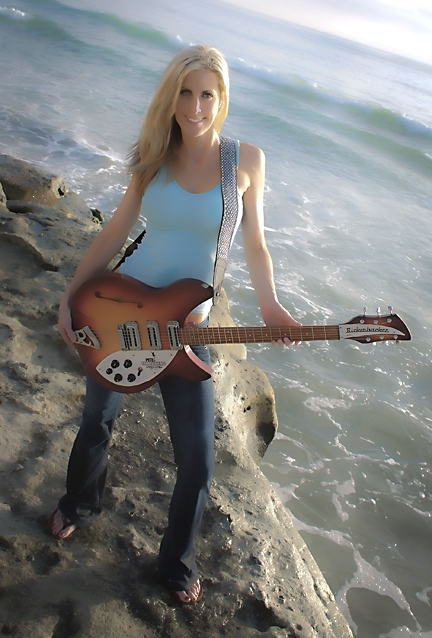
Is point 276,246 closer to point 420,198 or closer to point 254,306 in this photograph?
point 254,306

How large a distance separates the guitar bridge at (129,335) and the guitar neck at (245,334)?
0.19m

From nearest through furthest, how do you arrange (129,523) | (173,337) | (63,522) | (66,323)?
(173,337)
(66,323)
(63,522)
(129,523)

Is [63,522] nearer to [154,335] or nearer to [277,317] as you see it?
[154,335]

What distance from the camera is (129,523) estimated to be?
9.02ft

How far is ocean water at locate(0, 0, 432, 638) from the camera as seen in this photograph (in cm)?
402

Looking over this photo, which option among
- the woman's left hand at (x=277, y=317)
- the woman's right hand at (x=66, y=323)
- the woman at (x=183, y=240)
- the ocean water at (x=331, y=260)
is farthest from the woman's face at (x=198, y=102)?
the ocean water at (x=331, y=260)

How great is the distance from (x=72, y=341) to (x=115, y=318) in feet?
0.75

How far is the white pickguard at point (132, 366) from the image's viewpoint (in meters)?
2.27

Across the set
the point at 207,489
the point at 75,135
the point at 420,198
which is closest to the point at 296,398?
the point at 207,489

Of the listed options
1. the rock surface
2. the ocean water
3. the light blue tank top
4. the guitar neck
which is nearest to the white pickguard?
the guitar neck

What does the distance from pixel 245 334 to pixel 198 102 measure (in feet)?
3.02

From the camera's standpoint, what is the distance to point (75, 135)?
39.1 feet

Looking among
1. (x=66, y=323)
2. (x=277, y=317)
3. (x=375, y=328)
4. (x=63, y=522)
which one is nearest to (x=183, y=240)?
(x=277, y=317)

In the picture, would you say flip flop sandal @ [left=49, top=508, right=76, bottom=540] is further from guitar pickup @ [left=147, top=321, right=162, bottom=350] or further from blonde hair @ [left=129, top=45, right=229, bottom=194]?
blonde hair @ [left=129, top=45, right=229, bottom=194]
